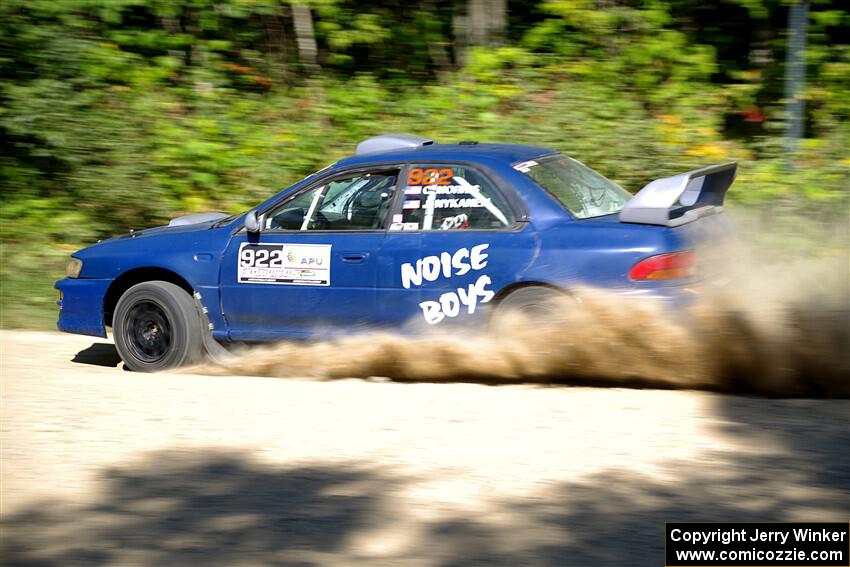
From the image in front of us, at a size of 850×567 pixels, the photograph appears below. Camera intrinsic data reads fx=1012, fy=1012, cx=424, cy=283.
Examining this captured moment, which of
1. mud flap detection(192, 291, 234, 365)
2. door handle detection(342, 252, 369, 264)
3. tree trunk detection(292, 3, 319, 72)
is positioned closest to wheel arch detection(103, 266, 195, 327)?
mud flap detection(192, 291, 234, 365)

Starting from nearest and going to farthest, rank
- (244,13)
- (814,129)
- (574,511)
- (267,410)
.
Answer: (574,511) < (267,410) < (814,129) < (244,13)

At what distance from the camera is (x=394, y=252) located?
686 centimetres

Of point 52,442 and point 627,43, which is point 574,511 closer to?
point 52,442

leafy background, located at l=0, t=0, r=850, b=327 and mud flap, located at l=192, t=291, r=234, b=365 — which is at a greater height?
leafy background, located at l=0, t=0, r=850, b=327

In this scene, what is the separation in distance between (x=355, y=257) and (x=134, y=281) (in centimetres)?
189

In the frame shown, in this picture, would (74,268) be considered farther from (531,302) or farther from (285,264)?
(531,302)

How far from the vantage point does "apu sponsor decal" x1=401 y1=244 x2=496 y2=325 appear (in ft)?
21.8

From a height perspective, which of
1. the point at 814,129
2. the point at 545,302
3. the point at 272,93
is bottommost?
the point at 545,302

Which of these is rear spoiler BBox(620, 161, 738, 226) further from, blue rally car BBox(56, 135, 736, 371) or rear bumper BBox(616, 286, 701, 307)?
rear bumper BBox(616, 286, 701, 307)

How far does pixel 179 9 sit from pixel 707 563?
41.9 feet

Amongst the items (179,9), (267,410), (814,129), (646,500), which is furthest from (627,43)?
(646,500)

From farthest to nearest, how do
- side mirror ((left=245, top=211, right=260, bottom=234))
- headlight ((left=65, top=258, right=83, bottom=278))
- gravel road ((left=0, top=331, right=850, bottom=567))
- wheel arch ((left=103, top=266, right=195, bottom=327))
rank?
headlight ((left=65, top=258, right=83, bottom=278)) → wheel arch ((left=103, top=266, right=195, bottom=327)) → side mirror ((left=245, top=211, right=260, bottom=234)) → gravel road ((left=0, top=331, right=850, bottom=567))

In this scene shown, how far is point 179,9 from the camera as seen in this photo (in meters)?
14.6

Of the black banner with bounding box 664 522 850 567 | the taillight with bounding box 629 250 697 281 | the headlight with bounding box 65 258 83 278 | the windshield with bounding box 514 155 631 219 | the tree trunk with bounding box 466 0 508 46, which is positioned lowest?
the black banner with bounding box 664 522 850 567
